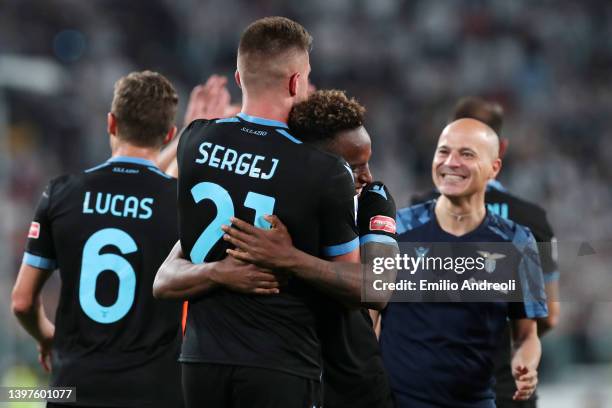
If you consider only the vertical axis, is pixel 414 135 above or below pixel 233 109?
above

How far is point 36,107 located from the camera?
1434 centimetres

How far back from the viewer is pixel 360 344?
12.3ft

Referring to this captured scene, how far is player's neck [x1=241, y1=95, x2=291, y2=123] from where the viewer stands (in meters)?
3.47

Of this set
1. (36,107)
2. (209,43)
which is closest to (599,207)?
(209,43)

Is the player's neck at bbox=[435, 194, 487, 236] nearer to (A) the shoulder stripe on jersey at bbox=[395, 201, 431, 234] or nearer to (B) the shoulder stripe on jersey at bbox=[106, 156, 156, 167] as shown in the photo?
(A) the shoulder stripe on jersey at bbox=[395, 201, 431, 234]

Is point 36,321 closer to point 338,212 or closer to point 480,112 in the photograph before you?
point 338,212

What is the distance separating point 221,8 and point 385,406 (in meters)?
13.5

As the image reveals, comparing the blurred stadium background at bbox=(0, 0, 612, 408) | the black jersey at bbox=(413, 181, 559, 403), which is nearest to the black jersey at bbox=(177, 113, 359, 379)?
the black jersey at bbox=(413, 181, 559, 403)

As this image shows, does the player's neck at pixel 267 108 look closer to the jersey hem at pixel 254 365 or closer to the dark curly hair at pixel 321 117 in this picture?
the dark curly hair at pixel 321 117

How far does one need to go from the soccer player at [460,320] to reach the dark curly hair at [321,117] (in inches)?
53.3

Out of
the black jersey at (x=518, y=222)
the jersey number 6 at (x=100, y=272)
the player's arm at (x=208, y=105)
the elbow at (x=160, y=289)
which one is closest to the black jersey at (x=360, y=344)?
the elbow at (x=160, y=289)

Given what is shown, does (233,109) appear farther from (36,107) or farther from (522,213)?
(36,107)

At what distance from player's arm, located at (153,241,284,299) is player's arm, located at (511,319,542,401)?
170 centimetres

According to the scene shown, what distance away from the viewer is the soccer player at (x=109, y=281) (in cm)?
423
